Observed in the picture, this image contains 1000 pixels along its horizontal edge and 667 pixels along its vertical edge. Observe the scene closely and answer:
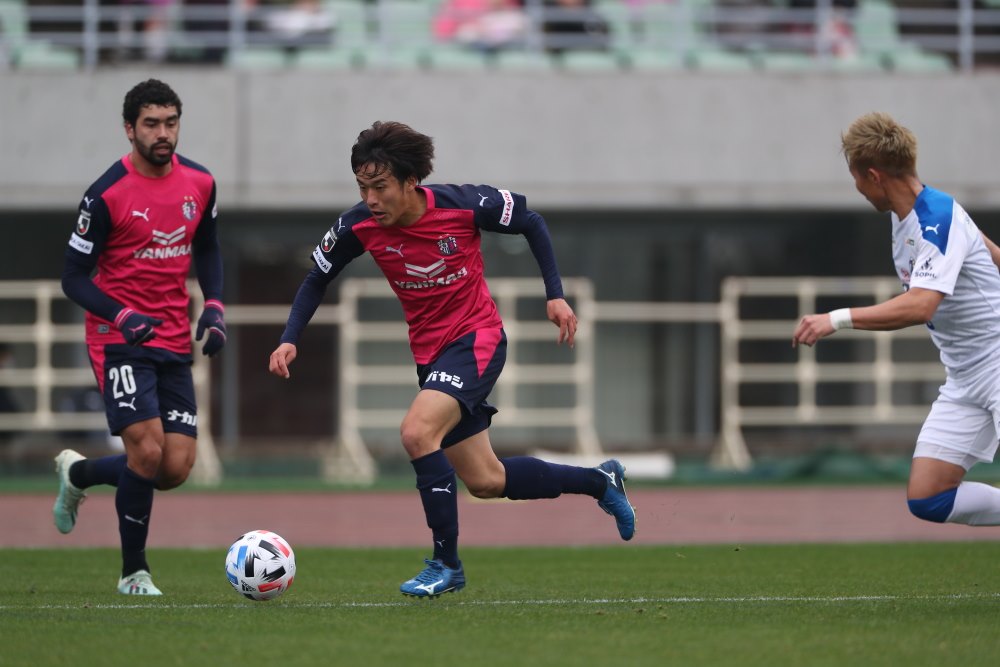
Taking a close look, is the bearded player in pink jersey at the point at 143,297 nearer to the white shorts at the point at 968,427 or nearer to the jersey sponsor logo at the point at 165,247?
the jersey sponsor logo at the point at 165,247

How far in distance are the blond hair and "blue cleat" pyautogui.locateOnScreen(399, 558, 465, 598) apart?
2.59 meters

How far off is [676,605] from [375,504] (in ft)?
29.0

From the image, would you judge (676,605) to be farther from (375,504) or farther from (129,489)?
(375,504)

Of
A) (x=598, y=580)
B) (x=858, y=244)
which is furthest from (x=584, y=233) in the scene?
(x=598, y=580)

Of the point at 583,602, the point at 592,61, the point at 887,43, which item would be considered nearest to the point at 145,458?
the point at 583,602

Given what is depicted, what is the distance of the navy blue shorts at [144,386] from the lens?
25.1ft

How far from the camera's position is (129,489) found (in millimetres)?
7820

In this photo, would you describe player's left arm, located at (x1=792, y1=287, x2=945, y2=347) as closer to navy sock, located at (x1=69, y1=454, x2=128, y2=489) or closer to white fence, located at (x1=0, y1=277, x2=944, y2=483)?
navy sock, located at (x1=69, y1=454, x2=128, y2=489)

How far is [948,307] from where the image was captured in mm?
6883

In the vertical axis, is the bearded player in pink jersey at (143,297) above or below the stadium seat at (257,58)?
below

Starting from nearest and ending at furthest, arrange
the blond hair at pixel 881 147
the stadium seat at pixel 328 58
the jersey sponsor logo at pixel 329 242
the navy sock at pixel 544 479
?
the blond hair at pixel 881 147
the jersey sponsor logo at pixel 329 242
the navy sock at pixel 544 479
the stadium seat at pixel 328 58

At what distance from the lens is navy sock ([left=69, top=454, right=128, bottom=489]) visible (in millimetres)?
8125

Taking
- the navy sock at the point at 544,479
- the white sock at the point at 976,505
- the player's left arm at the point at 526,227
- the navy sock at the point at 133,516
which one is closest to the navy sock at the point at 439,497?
the navy sock at the point at 544,479

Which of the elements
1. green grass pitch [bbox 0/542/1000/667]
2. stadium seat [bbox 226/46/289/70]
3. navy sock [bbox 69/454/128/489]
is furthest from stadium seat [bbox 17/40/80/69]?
navy sock [bbox 69/454/128/489]
